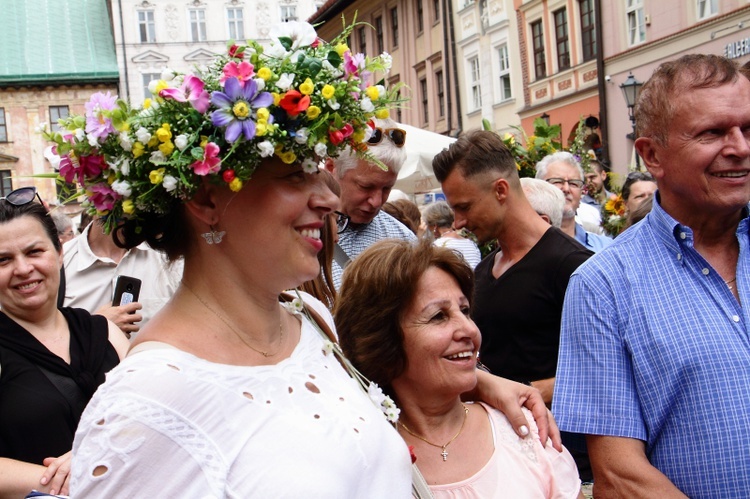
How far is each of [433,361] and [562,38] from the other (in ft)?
72.7

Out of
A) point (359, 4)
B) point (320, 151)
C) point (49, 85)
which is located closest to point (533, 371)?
point (320, 151)

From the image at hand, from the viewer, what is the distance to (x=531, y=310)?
3750 mm

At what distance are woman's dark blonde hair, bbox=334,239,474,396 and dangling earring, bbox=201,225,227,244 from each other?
0.92 meters

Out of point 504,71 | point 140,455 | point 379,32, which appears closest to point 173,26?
point 379,32

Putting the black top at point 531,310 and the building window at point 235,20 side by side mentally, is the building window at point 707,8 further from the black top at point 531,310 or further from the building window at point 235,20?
the building window at point 235,20

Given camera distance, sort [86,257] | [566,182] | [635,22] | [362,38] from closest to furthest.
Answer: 1. [86,257]
2. [566,182]
3. [635,22]
4. [362,38]

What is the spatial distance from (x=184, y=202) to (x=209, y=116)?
9.0 inches

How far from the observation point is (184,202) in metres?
2.04

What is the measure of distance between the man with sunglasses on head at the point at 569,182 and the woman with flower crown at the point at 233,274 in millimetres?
4155

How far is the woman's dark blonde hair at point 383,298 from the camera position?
286 cm

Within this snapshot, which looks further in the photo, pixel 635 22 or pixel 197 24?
pixel 197 24

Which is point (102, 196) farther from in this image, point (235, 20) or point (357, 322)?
point (235, 20)

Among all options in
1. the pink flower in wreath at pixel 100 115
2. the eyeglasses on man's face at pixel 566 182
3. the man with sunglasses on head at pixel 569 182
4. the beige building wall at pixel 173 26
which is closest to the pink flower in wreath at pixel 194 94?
the pink flower in wreath at pixel 100 115

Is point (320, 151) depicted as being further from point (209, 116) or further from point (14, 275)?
point (14, 275)
